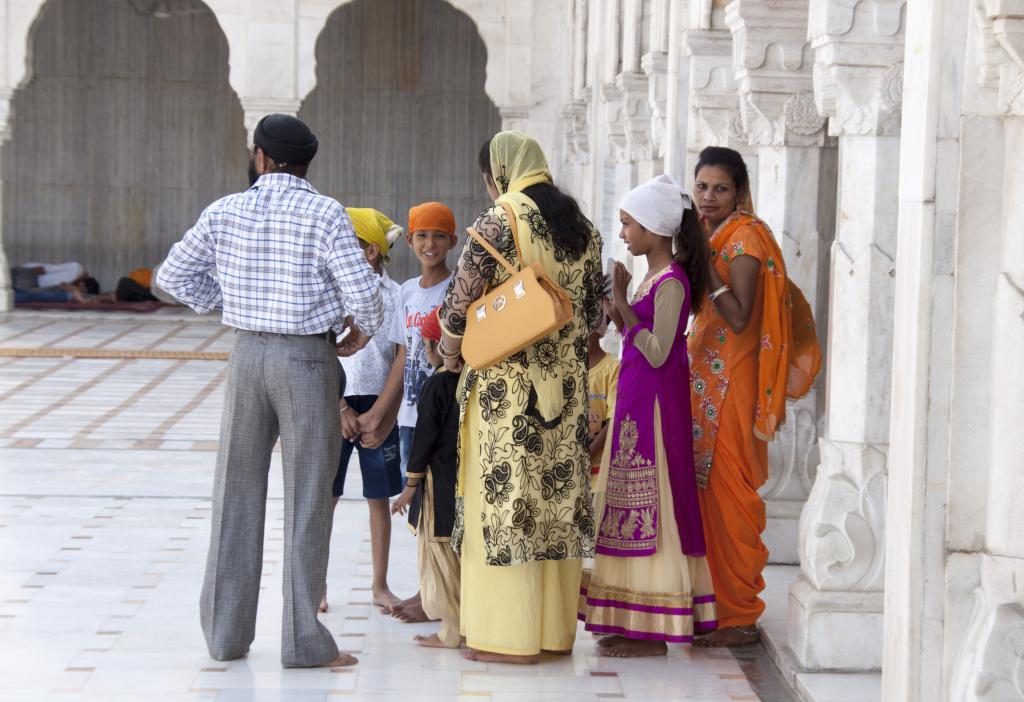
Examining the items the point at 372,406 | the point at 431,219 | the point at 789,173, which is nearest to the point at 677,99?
the point at 789,173

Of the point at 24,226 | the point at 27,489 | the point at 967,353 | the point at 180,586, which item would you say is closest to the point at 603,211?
the point at 27,489

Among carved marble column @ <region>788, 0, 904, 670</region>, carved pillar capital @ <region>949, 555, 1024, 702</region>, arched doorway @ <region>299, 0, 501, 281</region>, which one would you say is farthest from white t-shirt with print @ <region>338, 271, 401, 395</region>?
arched doorway @ <region>299, 0, 501, 281</region>

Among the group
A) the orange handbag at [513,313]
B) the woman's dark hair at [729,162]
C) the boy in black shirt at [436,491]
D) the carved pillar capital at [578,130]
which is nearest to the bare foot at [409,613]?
the boy in black shirt at [436,491]

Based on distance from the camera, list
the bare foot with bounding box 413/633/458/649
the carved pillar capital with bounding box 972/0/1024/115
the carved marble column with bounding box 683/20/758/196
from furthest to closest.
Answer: the carved marble column with bounding box 683/20/758/196 < the bare foot with bounding box 413/633/458/649 < the carved pillar capital with bounding box 972/0/1024/115

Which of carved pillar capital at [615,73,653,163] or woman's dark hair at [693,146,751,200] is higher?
carved pillar capital at [615,73,653,163]

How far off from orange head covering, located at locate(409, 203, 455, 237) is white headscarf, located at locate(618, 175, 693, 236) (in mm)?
549

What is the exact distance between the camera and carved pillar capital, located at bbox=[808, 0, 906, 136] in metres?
3.53

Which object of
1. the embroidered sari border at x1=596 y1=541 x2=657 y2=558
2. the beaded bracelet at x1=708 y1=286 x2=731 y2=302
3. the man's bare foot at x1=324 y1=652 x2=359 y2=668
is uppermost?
the beaded bracelet at x1=708 y1=286 x2=731 y2=302

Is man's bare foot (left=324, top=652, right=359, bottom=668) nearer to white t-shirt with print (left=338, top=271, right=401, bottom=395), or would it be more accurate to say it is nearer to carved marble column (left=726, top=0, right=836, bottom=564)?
white t-shirt with print (left=338, top=271, right=401, bottom=395)

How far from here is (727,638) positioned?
12.9 ft

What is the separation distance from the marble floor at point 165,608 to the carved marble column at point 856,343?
252 millimetres

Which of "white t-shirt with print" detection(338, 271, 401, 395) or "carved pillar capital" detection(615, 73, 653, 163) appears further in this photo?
"carved pillar capital" detection(615, 73, 653, 163)

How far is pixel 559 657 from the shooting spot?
379 centimetres

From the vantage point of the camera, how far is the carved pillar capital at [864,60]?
353 cm
